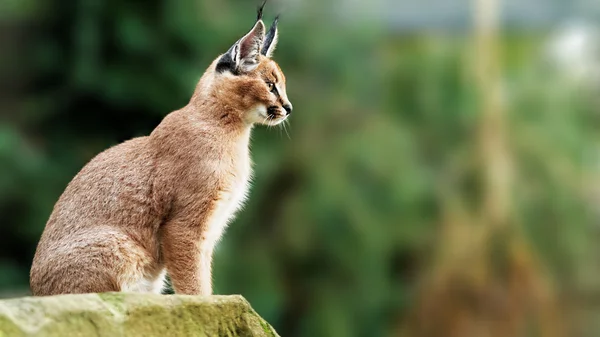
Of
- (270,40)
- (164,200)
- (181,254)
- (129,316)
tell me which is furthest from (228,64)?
(129,316)

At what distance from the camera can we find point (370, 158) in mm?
10711

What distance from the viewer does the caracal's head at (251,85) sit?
4863 millimetres

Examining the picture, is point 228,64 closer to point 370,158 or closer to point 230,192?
point 230,192

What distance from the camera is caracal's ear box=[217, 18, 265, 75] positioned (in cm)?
475

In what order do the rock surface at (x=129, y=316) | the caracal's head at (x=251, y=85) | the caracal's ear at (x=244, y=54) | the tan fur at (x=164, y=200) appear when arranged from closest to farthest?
the rock surface at (x=129, y=316)
the tan fur at (x=164, y=200)
the caracal's ear at (x=244, y=54)
the caracal's head at (x=251, y=85)

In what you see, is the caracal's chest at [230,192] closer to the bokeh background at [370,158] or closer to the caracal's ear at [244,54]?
the caracal's ear at [244,54]

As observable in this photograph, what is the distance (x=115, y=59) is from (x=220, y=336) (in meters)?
7.11

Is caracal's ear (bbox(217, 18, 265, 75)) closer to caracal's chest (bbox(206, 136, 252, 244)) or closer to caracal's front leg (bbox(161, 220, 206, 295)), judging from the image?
caracal's chest (bbox(206, 136, 252, 244))

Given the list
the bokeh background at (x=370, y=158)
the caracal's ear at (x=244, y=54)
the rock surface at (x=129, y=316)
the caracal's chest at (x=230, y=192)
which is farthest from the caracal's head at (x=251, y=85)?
the bokeh background at (x=370, y=158)

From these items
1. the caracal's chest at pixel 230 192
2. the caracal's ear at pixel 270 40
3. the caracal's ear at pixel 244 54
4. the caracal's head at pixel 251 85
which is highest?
the caracal's ear at pixel 270 40

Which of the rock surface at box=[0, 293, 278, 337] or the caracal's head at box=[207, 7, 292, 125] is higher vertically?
the caracal's head at box=[207, 7, 292, 125]

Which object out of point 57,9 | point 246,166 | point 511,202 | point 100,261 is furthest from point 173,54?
point 100,261

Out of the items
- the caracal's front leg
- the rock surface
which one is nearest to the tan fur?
the caracal's front leg

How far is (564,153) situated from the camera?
10.6m
